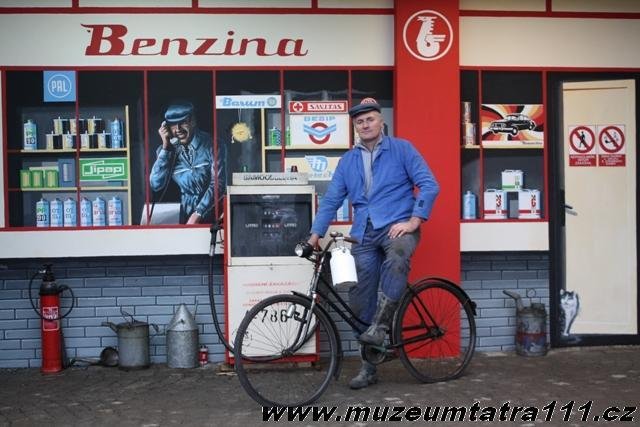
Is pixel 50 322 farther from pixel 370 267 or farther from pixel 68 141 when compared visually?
pixel 370 267

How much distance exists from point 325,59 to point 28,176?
8.63 ft

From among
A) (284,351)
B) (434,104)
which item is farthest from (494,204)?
(284,351)

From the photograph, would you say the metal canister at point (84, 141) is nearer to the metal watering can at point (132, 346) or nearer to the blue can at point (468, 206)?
the metal watering can at point (132, 346)

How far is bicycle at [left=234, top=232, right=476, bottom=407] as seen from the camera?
219 inches

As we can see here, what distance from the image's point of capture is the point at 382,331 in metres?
5.84

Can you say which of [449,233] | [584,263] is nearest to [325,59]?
[449,233]

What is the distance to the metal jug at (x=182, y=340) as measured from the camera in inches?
263

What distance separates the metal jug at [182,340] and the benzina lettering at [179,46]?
6.98 feet

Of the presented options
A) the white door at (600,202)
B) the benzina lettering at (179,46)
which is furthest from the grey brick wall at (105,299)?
the white door at (600,202)

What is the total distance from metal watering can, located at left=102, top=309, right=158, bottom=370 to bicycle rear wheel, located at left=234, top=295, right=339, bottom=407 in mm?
959

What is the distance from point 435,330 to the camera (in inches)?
243

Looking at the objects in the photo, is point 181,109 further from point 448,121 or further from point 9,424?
point 9,424

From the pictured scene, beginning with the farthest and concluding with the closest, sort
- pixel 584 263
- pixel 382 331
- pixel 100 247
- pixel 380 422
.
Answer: pixel 584 263 < pixel 100 247 < pixel 382 331 < pixel 380 422

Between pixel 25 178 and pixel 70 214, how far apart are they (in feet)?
1.55
